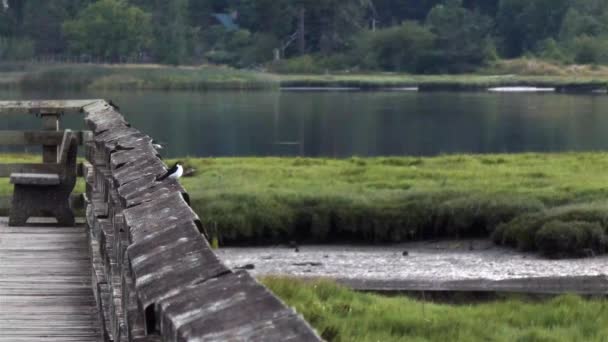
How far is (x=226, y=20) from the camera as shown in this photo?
11600 centimetres

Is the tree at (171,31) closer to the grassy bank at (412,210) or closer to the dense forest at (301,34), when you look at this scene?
the dense forest at (301,34)

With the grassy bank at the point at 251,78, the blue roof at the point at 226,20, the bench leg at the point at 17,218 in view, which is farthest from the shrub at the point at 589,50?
the bench leg at the point at 17,218

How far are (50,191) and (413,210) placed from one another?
22.1 ft

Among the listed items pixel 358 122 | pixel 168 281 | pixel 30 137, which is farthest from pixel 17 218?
pixel 358 122

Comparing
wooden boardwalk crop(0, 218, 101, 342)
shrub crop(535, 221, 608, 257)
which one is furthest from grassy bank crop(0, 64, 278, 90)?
wooden boardwalk crop(0, 218, 101, 342)

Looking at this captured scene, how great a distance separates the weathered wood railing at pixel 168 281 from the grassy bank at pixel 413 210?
9.15 m

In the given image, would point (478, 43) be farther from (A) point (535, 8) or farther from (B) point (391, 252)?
(B) point (391, 252)

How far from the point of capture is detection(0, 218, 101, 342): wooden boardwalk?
6.47 meters

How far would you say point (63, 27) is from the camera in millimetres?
101438

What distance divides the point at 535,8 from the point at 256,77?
2659 centimetres

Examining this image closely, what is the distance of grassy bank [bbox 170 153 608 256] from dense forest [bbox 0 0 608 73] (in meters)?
83.1

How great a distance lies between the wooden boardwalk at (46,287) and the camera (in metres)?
6.47

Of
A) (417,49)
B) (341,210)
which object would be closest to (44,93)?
(417,49)

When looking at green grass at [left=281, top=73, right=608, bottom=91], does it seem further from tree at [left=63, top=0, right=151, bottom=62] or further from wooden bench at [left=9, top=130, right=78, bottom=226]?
wooden bench at [left=9, top=130, right=78, bottom=226]
